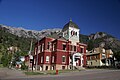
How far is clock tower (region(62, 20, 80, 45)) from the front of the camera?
48.3 meters

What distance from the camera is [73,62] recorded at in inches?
1836

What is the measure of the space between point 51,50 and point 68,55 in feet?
14.4

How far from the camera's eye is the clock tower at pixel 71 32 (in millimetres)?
48281

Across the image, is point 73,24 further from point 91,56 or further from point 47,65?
point 91,56

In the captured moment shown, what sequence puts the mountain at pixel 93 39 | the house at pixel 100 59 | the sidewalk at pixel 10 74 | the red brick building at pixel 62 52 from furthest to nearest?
the mountain at pixel 93 39 < the house at pixel 100 59 < the red brick building at pixel 62 52 < the sidewalk at pixel 10 74

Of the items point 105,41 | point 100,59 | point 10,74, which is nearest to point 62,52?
point 10,74

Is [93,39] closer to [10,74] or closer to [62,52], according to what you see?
[62,52]

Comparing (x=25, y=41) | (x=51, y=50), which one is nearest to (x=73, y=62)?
(x=51, y=50)

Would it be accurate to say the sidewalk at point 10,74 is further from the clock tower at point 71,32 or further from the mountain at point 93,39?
the mountain at point 93,39

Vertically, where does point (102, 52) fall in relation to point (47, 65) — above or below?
above

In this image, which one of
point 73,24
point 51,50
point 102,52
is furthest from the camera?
point 102,52

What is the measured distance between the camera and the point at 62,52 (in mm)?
45656

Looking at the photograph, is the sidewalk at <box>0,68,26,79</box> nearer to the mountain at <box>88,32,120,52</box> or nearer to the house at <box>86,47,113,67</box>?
the house at <box>86,47,113,67</box>

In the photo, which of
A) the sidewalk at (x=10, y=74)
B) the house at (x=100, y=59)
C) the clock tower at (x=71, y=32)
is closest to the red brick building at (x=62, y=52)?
the clock tower at (x=71, y=32)
